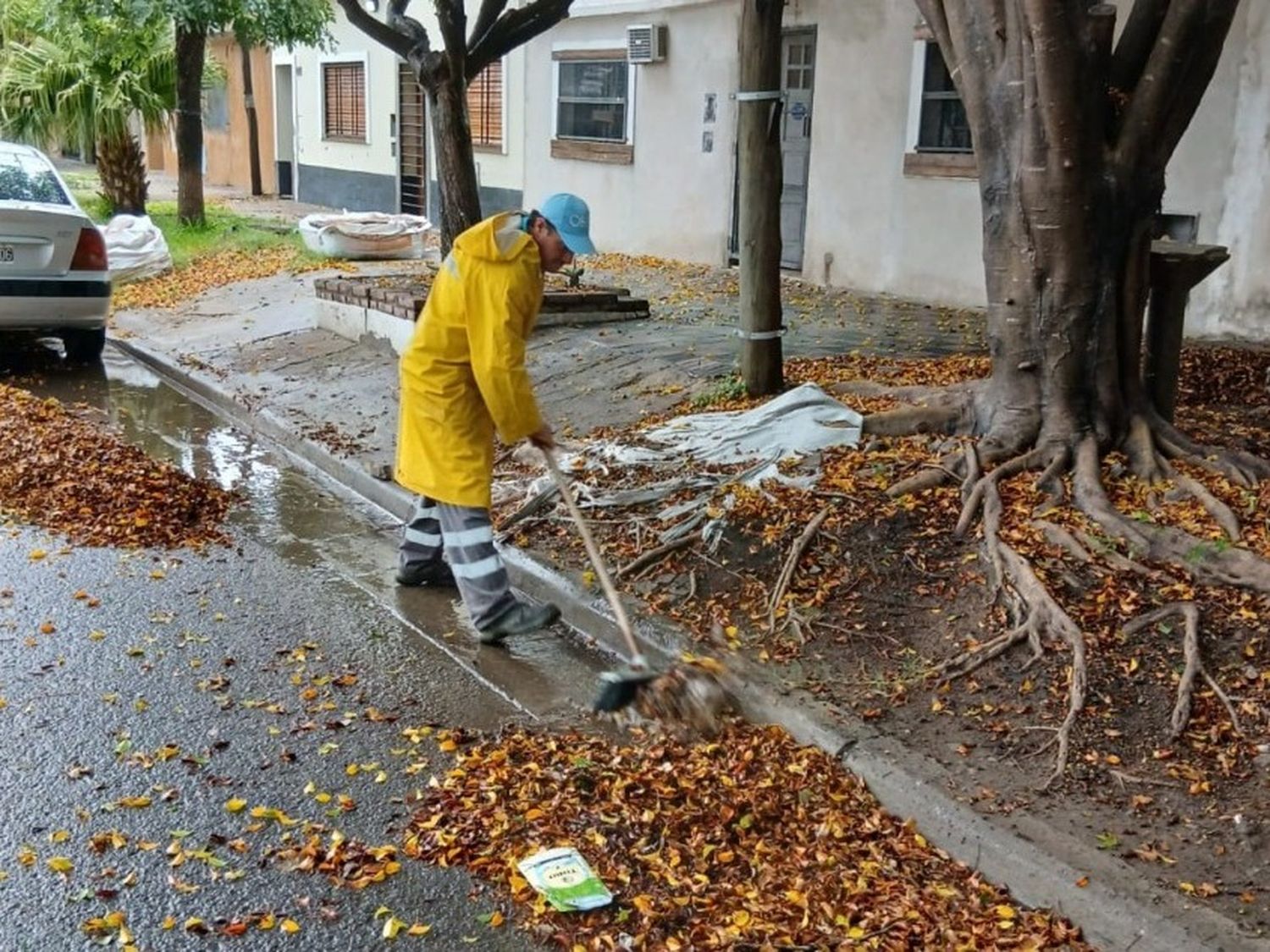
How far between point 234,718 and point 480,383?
1510mm

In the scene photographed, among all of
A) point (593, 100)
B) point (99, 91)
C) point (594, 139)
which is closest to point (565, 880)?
point (594, 139)

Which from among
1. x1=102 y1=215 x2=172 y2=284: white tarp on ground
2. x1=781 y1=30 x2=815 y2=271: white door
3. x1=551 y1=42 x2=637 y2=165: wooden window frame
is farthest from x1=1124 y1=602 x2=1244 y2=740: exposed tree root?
x1=102 y1=215 x2=172 y2=284: white tarp on ground

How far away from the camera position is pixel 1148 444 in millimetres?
5469

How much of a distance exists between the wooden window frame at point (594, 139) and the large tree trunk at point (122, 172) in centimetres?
594

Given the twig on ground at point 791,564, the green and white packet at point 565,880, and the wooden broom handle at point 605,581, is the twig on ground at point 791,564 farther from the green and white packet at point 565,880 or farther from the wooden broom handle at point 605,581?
the green and white packet at point 565,880

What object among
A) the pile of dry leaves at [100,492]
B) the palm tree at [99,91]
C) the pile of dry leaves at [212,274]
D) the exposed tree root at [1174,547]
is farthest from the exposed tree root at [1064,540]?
the palm tree at [99,91]

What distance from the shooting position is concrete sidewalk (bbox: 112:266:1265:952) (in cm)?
327

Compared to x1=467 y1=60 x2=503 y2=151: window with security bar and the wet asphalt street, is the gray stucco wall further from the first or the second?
the wet asphalt street

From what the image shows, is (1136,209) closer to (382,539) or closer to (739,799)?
(739,799)

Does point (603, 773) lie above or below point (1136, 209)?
below

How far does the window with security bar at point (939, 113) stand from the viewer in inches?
456

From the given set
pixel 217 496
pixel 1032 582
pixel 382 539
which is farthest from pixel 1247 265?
pixel 217 496

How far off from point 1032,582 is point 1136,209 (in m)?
1.93

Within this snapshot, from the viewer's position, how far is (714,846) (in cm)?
358
